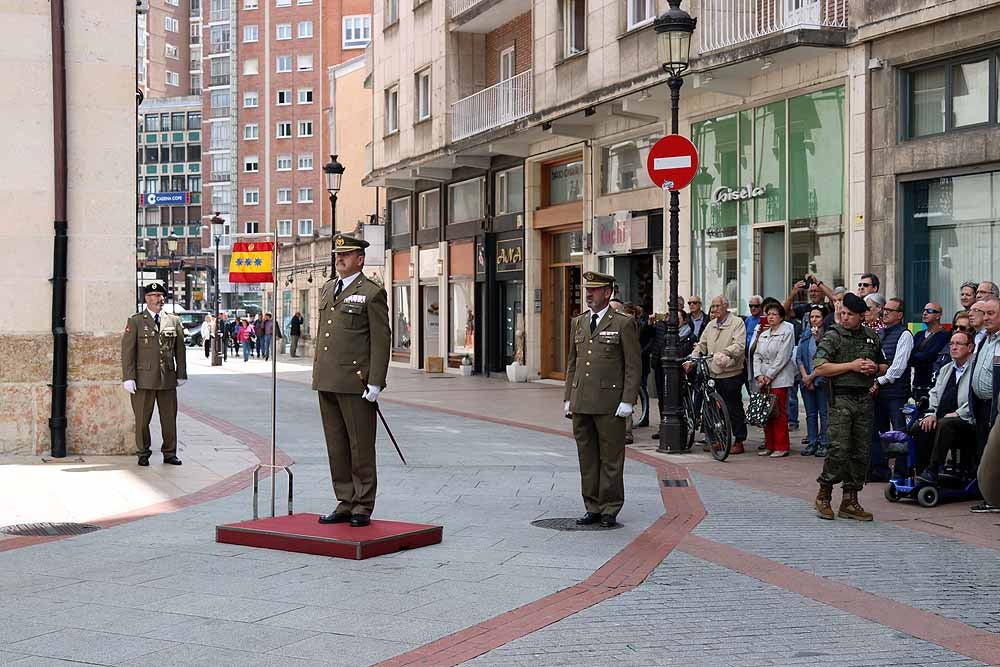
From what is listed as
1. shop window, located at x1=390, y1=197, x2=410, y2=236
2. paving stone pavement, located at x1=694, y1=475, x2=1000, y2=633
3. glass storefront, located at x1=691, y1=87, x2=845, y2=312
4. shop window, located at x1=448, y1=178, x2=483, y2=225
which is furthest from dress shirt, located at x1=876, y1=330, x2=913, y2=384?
shop window, located at x1=390, y1=197, x2=410, y2=236

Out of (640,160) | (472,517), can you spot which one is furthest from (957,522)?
(640,160)

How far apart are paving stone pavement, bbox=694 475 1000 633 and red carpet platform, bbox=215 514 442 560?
2.18 m

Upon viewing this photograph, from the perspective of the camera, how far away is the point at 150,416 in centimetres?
1322

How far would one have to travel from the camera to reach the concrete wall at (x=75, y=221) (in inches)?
539

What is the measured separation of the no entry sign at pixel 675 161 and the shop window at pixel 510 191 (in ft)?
43.6

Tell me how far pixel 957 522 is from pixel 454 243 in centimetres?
2381

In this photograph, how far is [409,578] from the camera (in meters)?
7.49

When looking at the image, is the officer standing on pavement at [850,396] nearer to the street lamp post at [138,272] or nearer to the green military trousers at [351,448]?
the green military trousers at [351,448]

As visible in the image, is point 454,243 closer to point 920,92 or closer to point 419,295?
point 419,295

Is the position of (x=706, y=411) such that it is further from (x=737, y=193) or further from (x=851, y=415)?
(x=737, y=193)

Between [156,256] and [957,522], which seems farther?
[156,256]

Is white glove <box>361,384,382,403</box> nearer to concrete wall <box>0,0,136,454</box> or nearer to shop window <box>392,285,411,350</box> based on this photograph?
concrete wall <box>0,0,136,454</box>

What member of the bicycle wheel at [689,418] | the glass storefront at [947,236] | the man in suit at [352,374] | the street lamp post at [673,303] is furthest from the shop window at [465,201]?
the man in suit at [352,374]

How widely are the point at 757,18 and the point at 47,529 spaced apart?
1363 cm
